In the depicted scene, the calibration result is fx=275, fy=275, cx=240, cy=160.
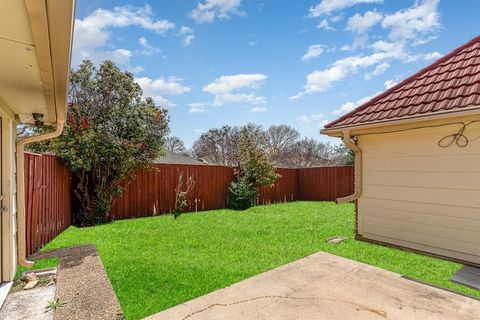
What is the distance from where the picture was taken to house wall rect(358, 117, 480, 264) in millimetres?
3373

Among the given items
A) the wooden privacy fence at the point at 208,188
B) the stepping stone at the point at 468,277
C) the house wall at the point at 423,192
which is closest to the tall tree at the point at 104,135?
the wooden privacy fence at the point at 208,188

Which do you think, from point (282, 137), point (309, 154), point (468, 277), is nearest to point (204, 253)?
point (468, 277)

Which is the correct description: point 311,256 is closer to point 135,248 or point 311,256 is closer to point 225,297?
point 225,297

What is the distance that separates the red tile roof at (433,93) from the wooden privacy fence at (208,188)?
6.59 m

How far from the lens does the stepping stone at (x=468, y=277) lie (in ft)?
10.3

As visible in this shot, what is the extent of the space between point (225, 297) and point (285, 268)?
1203 millimetres

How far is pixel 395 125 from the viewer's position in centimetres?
378

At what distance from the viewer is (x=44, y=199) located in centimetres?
542

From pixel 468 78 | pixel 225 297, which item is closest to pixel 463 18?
pixel 468 78

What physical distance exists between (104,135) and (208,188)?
4.55m

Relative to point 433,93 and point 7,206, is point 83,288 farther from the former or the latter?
point 433,93

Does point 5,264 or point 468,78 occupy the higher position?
point 468,78

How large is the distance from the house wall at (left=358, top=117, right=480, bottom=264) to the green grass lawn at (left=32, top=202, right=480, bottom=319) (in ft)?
1.33

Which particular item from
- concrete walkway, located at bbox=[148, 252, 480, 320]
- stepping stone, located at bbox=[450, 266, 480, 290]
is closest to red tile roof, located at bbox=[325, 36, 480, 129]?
stepping stone, located at bbox=[450, 266, 480, 290]
